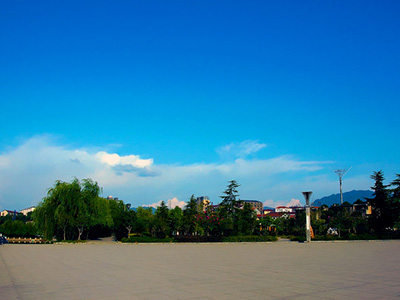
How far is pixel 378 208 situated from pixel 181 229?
81.3 ft

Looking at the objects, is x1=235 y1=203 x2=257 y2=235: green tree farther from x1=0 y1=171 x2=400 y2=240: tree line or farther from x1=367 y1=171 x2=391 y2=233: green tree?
x1=367 y1=171 x2=391 y2=233: green tree

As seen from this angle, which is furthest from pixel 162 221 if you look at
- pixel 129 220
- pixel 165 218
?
pixel 129 220

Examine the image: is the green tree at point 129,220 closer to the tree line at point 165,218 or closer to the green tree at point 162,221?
the tree line at point 165,218

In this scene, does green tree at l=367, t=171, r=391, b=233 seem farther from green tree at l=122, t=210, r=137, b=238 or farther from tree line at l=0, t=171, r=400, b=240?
green tree at l=122, t=210, r=137, b=238

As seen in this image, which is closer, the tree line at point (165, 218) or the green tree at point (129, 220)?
the tree line at point (165, 218)

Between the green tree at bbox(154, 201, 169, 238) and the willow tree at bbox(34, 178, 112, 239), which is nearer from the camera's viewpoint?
the willow tree at bbox(34, 178, 112, 239)

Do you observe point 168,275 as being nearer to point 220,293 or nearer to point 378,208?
point 220,293

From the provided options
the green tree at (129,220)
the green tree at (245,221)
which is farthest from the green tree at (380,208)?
the green tree at (129,220)

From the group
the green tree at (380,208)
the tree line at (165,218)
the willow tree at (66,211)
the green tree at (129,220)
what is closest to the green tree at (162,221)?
the tree line at (165,218)

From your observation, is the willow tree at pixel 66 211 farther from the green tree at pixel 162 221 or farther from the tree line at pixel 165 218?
the green tree at pixel 162 221

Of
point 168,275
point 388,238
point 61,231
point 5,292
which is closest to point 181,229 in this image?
point 61,231

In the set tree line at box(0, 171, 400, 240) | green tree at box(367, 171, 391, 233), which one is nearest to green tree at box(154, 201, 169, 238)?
tree line at box(0, 171, 400, 240)

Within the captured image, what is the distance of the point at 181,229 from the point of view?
42.4 m

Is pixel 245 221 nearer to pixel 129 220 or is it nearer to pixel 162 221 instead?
pixel 162 221
